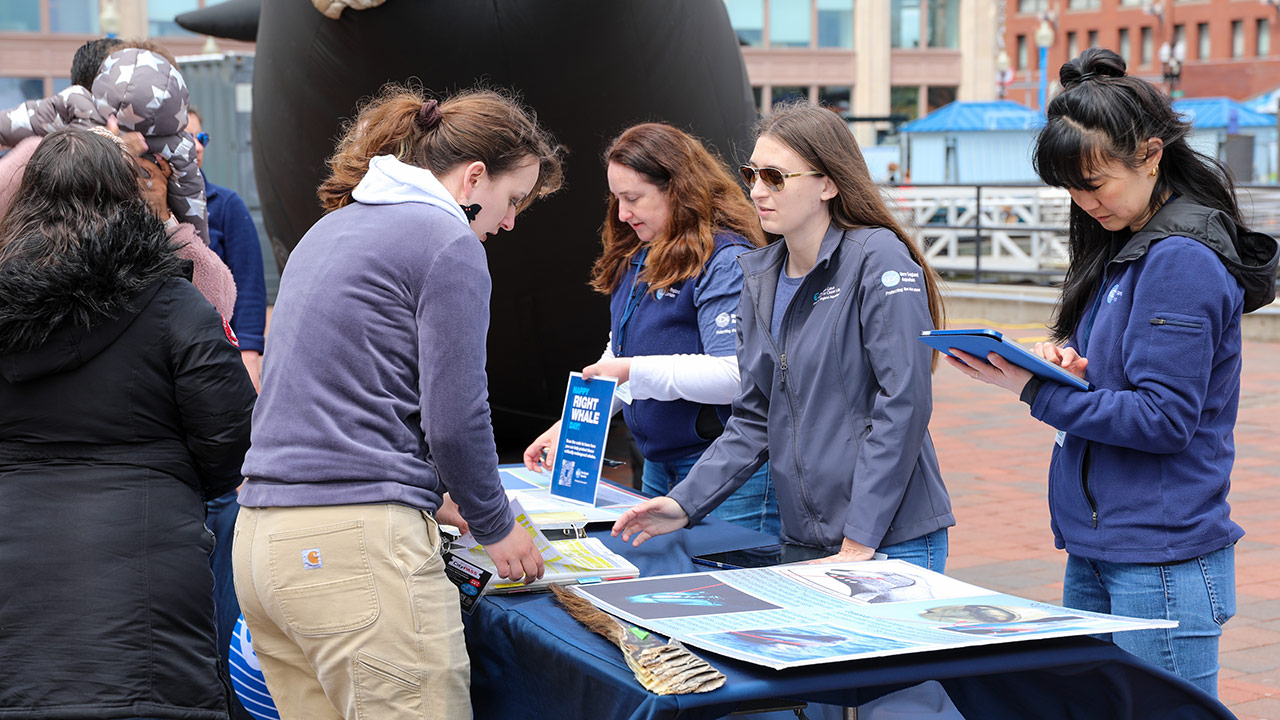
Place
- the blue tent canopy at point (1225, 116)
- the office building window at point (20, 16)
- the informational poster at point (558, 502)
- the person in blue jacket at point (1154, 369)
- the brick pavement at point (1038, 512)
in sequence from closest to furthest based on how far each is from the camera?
1. the person in blue jacket at point (1154, 369)
2. the informational poster at point (558, 502)
3. the brick pavement at point (1038, 512)
4. the blue tent canopy at point (1225, 116)
5. the office building window at point (20, 16)

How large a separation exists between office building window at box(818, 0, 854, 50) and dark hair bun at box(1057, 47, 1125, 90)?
44789 millimetres

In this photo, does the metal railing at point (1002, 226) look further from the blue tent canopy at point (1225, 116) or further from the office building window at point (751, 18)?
the office building window at point (751, 18)

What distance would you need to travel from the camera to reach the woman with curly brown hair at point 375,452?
1990 mm

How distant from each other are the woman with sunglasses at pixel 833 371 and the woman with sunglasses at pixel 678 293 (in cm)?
49

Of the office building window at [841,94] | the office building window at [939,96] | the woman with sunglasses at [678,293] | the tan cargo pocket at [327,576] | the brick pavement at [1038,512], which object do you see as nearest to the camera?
the tan cargo pocket at [327,576]

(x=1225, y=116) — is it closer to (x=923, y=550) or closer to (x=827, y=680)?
(x=923, y=550)

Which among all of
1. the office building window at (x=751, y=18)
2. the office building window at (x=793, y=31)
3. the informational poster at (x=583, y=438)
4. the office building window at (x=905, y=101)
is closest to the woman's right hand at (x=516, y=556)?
the informational poster at (x=583, y=438)

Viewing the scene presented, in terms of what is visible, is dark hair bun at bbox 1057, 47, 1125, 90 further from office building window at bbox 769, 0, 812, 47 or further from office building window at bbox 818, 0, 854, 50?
office building window at bbox 818, 0, 854, 50

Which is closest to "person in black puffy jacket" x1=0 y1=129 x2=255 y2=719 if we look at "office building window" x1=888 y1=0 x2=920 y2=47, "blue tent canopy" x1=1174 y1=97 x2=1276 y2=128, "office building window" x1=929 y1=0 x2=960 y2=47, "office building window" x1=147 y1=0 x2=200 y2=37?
"blue tent canopy" x1=1174 y1=97 x2=1276 y2=128

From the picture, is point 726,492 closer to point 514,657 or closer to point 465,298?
point 514,657

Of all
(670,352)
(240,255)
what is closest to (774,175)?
(670,352)

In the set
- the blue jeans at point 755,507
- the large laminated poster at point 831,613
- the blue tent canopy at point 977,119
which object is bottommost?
the blue tent canopy at point 977,119

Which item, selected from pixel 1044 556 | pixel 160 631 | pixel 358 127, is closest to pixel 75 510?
pixel 160 631

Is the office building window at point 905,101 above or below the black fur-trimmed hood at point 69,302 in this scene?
below
